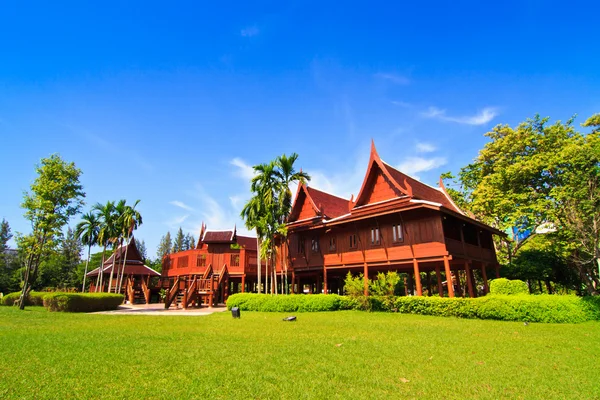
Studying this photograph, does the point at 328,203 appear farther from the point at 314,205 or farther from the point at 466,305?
the point at 466,305

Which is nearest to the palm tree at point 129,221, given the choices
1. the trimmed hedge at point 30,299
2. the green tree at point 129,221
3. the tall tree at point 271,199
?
the green tree at point 129,221

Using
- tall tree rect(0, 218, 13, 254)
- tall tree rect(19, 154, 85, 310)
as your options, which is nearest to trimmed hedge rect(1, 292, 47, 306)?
tall tree rect(19, 154, 85, 310)

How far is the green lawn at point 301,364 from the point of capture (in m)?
4.64

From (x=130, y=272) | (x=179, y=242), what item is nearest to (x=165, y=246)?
(x=179, y=242)

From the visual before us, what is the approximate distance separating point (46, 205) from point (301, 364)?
72.6 ft

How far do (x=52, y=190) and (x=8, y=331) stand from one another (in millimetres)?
14462

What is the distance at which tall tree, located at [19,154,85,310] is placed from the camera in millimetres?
20875

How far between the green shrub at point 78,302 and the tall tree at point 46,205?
3.61 meters

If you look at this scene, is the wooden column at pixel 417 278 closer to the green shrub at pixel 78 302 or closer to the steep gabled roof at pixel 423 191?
the steep gabled roof at pixel 423 191

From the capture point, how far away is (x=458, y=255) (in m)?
17.0

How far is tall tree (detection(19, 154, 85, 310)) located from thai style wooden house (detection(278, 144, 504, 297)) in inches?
589

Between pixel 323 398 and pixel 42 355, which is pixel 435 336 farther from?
pixel 42 355

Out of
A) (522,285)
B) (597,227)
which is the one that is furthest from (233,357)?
(597,227)

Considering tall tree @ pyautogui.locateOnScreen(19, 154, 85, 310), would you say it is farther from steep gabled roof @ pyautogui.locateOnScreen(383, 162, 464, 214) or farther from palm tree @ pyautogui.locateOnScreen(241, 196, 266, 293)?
steep gabled roof @ pyautogui.locateOnScreen(383, 162, 464, 214)
